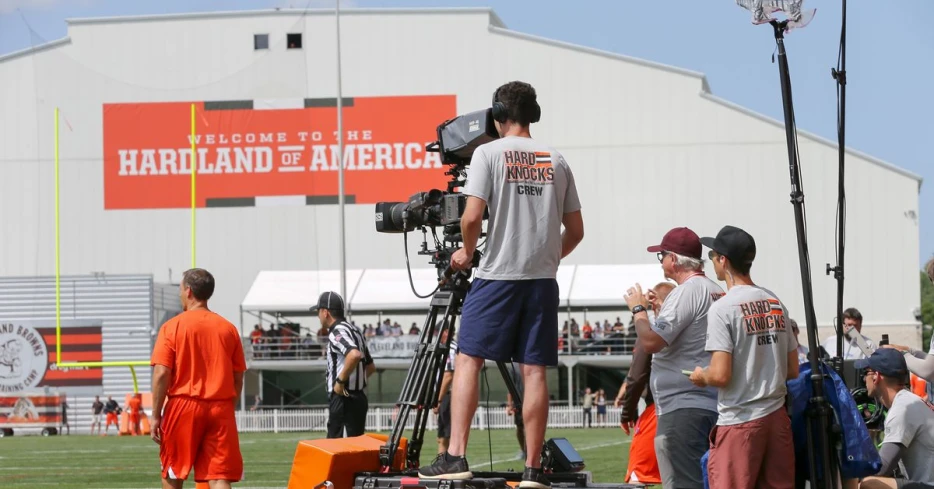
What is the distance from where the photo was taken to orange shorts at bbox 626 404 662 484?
364 inches

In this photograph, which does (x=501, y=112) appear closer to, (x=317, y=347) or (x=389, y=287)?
(x=317, y=347)

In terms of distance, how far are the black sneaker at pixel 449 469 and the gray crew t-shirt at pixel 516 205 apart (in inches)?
38.4

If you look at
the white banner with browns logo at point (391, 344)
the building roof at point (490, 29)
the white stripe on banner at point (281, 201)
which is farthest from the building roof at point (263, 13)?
the white banner with browns logo at point (391, 344)

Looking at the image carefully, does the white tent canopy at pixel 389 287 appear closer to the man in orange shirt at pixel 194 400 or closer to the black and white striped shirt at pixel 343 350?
the black and white striped shirt at pixel 343 350

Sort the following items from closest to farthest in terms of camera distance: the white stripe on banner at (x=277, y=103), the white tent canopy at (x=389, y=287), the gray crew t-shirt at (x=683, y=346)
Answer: the gray crew t-shirt at (x=683, y=346)
the white tent canopy at (x=389, y=287)
the white stripe on banner at (x=277, y=103)

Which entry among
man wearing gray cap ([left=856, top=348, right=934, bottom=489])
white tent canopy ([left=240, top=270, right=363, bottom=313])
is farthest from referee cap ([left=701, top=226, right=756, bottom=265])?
white tent canopy ([left=240, top=270, right=363, bottom=313])

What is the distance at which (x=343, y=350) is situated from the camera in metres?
11.4

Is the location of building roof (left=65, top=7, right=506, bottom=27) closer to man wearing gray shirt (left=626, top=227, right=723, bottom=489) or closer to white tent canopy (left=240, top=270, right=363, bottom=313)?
white tent canopy (left=240, top=270, right=363, bottom=313)

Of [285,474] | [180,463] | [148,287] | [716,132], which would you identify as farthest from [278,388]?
[180,463]

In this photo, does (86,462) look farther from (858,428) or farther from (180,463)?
(858,428)

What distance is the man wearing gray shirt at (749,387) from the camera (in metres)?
6.41

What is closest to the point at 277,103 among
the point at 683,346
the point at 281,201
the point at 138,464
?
the point at 281,201

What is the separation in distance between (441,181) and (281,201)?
20.2ft

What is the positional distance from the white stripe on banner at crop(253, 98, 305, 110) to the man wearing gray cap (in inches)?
1593
